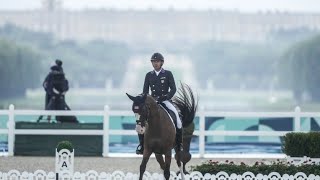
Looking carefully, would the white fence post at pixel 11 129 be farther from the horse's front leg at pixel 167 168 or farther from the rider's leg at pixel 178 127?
the horse's front leg at pixel 167 168

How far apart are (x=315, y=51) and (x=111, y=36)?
4979 centimetres

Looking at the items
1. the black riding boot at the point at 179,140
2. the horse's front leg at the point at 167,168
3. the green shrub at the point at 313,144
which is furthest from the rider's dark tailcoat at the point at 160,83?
the green shrub at the point at 313,144

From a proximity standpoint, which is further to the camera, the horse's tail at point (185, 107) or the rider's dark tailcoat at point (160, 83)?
the horse's tail at point (185, 107)

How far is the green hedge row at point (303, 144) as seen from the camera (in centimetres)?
1602

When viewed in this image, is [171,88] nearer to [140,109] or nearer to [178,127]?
[178,127]

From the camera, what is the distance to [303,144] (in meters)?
16.1

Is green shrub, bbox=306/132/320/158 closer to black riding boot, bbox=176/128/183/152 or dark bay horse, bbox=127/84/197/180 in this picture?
black riding boot, bbox=176/128/183/152

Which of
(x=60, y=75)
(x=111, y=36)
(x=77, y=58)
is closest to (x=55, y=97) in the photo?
(x=60, y=75)

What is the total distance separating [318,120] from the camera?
2400 cm

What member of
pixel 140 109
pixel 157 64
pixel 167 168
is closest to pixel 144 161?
pixel 167 168

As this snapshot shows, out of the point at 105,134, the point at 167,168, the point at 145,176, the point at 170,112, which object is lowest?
the point at 145,176

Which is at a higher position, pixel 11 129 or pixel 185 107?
pixel 185 107

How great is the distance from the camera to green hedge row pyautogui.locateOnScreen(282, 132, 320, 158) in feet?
52.5

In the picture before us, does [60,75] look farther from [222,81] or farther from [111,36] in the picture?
[111,36]
